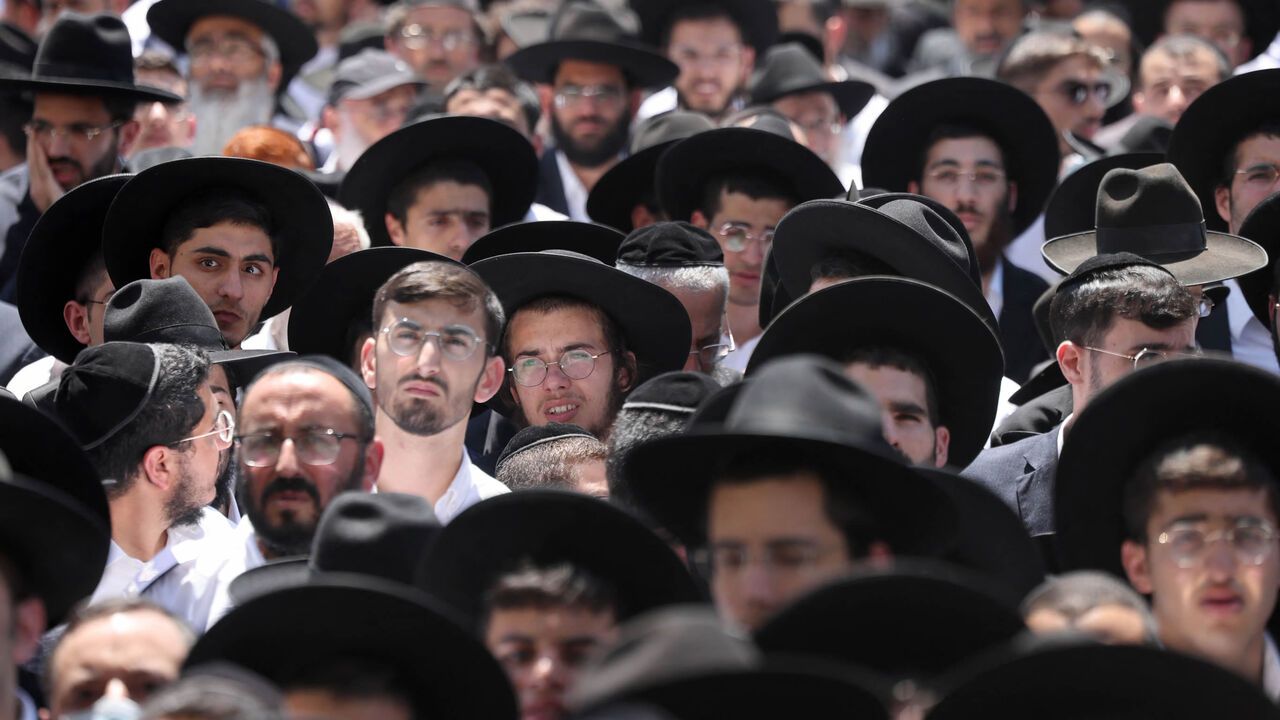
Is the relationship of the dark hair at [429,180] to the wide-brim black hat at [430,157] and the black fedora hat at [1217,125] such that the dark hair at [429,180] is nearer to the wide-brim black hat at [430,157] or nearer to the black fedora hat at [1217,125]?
the wide-brim black hat at [430,157]

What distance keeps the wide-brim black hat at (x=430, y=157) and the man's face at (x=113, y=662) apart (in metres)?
3.70

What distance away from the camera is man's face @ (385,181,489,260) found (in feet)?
26.2

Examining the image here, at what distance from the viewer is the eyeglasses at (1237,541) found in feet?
15.5

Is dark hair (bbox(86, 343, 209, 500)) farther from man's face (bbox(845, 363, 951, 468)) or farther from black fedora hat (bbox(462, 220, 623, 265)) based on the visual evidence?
man's face (bbox(845, 363, 951, 468))

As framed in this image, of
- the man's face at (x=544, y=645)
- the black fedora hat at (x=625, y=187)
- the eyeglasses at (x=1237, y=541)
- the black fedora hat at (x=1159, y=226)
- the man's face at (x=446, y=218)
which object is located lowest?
the man's face at (x=544, y=645)

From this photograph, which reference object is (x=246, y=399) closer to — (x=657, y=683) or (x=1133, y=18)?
(x=657, y=683)

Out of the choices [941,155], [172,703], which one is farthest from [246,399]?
[941,155]

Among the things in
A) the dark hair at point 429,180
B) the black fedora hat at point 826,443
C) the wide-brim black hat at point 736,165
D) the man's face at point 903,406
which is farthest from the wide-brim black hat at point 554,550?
the dark hair at point 429,180

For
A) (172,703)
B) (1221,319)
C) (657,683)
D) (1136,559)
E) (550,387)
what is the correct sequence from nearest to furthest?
(657,683), (172,703), (1136,559), (550,387), (1221,319)

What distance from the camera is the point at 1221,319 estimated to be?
7.44 meters

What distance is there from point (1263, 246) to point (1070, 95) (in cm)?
279

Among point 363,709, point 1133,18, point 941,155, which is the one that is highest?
point 1133,18

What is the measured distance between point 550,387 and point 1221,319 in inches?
98.0

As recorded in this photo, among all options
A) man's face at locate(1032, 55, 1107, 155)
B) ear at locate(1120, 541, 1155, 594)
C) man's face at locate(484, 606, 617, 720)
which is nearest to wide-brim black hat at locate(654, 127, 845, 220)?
man's face at locate(1032, 55, 1107, 155)
